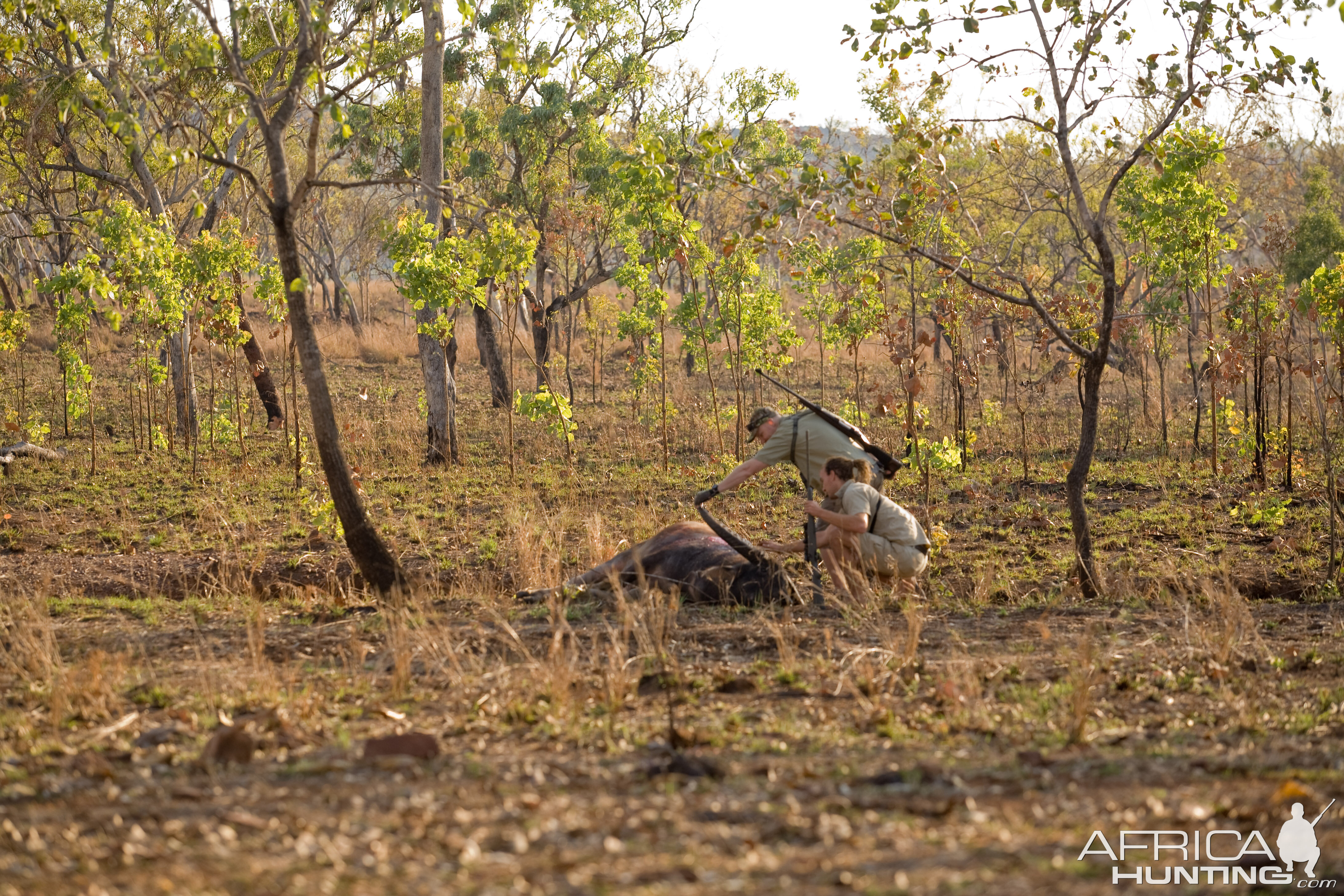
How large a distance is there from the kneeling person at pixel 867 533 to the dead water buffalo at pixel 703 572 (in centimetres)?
40

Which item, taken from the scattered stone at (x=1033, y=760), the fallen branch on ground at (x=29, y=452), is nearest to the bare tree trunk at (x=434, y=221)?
the fallen branch on ground at (x=29, y=452)

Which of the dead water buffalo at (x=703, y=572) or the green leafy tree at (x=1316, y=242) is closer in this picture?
the dead water buffalo at (x=703, y=572)

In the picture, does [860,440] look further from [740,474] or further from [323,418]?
[323,418]

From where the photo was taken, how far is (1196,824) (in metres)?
3.27

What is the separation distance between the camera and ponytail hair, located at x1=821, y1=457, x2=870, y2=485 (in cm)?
698

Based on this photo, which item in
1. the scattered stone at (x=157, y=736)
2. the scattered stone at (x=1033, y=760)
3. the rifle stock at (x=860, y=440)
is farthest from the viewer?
the rifle stock at (x=860, y=440)

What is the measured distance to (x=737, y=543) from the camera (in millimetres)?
7023

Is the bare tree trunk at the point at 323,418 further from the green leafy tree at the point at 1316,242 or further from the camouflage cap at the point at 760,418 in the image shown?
the green leafy tree at the point at 1316,242

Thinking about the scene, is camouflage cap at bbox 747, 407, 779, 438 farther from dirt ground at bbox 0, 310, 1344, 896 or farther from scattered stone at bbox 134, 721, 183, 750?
scattered stone at bbox 134, 721, 183, 750

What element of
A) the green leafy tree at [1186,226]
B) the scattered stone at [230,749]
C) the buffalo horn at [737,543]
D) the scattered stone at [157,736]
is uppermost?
the green leafy tree at [1186,226]

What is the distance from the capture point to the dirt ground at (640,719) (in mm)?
3039

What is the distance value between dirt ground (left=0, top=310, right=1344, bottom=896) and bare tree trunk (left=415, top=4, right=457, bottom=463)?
4531 millimetres

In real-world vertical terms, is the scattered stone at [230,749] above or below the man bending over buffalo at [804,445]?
below

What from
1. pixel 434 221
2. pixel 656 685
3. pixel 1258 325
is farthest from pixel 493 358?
pixel 656 685
